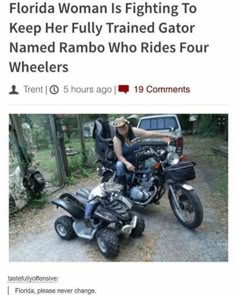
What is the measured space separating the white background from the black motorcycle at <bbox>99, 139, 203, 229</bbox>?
137 mm

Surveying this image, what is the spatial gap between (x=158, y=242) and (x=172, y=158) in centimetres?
31

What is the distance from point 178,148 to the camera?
1300mm

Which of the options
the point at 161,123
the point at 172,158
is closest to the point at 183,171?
the point at 172,158

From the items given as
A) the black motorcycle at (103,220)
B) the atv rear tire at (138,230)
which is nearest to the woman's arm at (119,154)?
the black motorcycle at (103,220)

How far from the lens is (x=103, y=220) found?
1.25 m

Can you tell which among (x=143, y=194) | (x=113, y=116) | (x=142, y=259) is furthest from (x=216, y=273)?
(x=113, y=116)

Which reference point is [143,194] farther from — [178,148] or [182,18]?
[182,18]

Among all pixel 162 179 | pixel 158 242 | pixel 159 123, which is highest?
pixel 159 123

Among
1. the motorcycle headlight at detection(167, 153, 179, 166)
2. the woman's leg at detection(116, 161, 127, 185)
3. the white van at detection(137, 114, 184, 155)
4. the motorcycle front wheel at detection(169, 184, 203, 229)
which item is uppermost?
the white van at detection(137, 114, 184, 155)

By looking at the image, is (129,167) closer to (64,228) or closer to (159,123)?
(159,123)

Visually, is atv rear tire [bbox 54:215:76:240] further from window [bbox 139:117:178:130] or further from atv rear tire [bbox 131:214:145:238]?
window [bbox 139:117:178:130]

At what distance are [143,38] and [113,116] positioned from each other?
281mm

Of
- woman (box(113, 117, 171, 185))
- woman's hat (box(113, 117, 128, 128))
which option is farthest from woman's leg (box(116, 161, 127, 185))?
woman's hat (box(113, 117, 128, 128))

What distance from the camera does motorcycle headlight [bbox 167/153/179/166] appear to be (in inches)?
51.1
